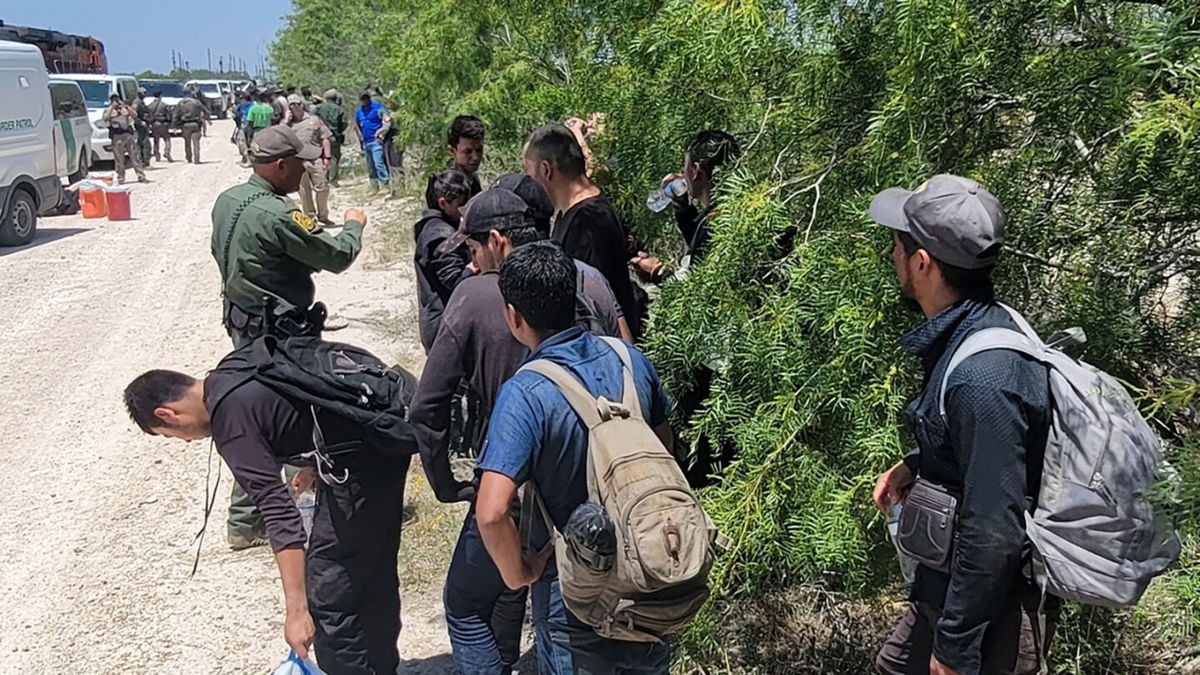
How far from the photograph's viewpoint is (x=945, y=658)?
220 cm

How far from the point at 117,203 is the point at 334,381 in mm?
15310

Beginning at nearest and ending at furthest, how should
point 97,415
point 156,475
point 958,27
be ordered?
point 958,27 → point 156,475 → point 97,415

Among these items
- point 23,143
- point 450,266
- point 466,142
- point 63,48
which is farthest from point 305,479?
point 63,48

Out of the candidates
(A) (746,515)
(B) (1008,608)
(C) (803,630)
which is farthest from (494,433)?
(C) (803,630)

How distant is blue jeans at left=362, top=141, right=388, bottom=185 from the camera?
17562 mm

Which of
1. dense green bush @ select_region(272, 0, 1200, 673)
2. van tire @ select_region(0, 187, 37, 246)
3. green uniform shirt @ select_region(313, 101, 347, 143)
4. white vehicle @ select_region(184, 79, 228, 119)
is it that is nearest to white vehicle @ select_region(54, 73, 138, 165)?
green uniform shirt @ select_region(313, 101, 347, 143)

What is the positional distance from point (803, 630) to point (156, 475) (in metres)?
4.08

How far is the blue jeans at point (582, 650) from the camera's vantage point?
2.59 meters

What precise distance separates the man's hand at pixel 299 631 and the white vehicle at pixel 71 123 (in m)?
14.8

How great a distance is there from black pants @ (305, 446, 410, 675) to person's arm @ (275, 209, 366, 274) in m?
1.43

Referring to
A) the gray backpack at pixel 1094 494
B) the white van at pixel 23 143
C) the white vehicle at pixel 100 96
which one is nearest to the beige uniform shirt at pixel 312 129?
the white van at pixel 23 143

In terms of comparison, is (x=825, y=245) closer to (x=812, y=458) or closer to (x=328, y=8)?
(x=812, y=458)

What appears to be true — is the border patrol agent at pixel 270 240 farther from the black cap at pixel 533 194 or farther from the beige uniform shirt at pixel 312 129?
the beige uniform shirt at pixel 312 129

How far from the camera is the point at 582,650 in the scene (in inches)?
103
